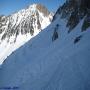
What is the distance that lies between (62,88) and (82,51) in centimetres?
525

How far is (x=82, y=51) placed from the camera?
29.4 metres

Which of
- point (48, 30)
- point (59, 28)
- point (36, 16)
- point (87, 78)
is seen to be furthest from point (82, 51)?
point (36, 16)

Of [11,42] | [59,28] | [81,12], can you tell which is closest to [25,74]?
[81,12]

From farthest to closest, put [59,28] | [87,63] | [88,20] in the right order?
[59,28] → [88,20] → [87,63]

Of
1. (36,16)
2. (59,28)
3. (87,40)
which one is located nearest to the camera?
(87,40)

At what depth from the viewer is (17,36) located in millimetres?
189750

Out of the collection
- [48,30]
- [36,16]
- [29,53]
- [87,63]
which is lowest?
[87,63]

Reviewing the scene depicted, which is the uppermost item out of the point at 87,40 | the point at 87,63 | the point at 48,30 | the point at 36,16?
the point at 36,16

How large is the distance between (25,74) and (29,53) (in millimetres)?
20157

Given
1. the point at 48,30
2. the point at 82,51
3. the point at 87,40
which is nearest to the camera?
the point at 82,51

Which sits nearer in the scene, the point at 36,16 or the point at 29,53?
the point at 29,53

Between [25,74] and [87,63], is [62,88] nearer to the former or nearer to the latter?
[87,63]

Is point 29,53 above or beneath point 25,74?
above

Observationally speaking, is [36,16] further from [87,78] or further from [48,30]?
[87,78]
